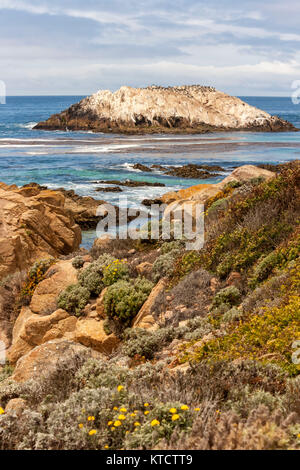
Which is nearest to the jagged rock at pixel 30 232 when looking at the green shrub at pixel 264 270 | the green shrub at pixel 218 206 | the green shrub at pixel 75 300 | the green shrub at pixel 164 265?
the green shrub at pixel 75 300

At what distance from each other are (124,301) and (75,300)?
1592 millimetres

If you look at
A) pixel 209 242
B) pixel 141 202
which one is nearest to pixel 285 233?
pixel 209 242

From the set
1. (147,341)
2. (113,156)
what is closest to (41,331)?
(147,341)

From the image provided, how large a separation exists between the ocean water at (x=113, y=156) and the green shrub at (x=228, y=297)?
1424cm

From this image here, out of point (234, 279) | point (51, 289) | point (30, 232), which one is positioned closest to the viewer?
point (234, 279)

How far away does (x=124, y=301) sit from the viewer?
8.66 meters

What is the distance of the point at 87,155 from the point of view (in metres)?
50.5

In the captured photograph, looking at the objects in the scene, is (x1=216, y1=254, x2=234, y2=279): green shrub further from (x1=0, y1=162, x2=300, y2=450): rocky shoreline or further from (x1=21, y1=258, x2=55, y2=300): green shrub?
(x1=21, y1=258, x2=55, y2=300): green shrub

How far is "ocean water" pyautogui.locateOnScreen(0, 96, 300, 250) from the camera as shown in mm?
36094

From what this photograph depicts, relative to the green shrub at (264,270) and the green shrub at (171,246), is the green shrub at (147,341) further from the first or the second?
the green shrub at (171,246)

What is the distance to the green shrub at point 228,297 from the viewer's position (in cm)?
747

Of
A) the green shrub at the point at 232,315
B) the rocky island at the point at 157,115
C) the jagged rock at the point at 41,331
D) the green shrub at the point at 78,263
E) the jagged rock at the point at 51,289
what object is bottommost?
the jagged rock at the point at 41,331

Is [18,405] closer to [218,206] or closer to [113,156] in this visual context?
[218,206]
